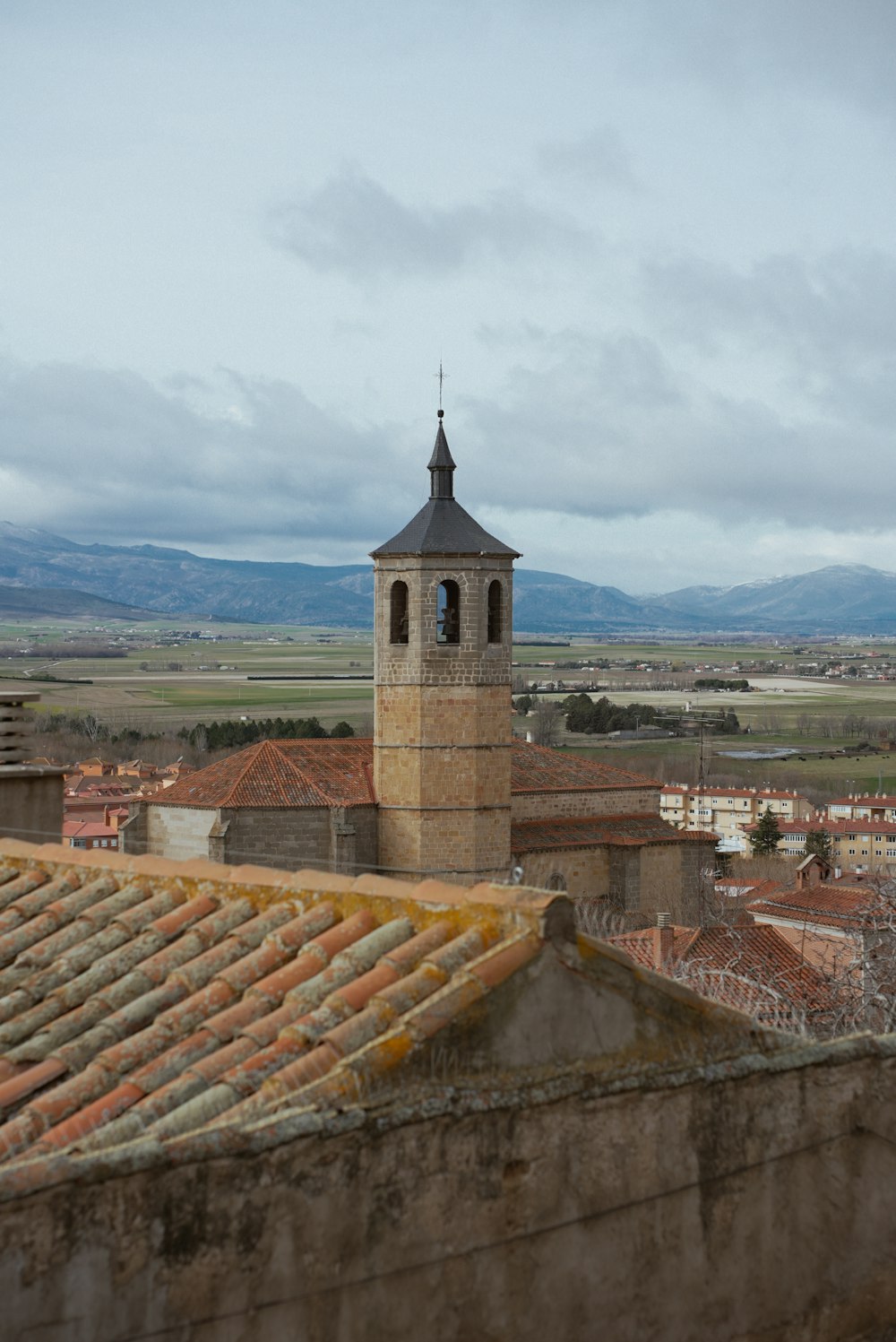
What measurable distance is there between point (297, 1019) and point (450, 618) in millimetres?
28931

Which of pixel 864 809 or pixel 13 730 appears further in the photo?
pixel 864 809

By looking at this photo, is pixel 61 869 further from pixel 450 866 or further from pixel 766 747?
pixel 766 747

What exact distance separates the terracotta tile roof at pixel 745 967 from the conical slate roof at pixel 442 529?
851 centimetres

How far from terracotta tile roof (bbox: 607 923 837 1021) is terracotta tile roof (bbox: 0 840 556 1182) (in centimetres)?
1274

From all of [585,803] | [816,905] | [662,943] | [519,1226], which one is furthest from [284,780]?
[519,1226]

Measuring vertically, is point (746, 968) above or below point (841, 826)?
above

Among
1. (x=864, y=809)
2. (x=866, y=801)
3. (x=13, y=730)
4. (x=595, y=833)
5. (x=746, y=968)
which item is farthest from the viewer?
(x=866, y=801)

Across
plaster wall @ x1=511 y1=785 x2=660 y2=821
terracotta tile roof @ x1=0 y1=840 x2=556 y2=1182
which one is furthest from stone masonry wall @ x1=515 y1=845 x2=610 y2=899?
terracotta tile roof @ x1=0 y1=840 x2=556 y2=1182

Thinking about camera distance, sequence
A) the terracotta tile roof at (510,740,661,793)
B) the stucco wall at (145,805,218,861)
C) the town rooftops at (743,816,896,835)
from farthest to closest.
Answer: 1. the town rooftops at (743,816,896,835)
2. the terracotta tile roof at (510,740,661,793)
3. the stucco wall at (145,805,218,861)

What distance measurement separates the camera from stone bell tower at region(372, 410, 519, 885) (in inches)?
1280

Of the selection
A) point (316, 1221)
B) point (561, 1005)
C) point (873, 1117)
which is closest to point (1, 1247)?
point (316, 1221)

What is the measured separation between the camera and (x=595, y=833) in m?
38.0

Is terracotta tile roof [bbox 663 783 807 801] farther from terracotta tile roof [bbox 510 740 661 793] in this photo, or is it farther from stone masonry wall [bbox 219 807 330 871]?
stone masonry wall [bbox 219 807 330 871]

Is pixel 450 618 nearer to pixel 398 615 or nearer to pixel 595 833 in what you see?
pixel 398 615
